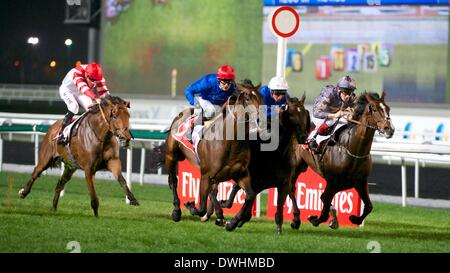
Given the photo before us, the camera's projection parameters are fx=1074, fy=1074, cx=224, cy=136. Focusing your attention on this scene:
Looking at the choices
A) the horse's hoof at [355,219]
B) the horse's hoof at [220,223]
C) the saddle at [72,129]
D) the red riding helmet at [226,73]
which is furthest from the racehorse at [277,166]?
the saddle at [72,129]

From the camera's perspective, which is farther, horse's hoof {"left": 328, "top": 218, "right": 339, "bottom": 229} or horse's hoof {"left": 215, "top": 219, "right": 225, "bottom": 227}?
horse's hoof {"left": 328, "top": 218, "right": 339, "bottom": 229}

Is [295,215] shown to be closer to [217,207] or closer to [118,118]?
[217,207]

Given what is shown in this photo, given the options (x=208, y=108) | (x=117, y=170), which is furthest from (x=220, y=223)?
(x=117, y=170)

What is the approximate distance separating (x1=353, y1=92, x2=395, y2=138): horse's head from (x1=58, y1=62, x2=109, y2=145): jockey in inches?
95.9

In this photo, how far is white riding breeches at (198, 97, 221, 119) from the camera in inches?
364

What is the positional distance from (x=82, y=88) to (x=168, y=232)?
225cm

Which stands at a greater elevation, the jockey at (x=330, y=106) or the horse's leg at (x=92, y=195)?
the jockey at (x=330, y=106)

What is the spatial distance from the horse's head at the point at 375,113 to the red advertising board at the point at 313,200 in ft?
3.28

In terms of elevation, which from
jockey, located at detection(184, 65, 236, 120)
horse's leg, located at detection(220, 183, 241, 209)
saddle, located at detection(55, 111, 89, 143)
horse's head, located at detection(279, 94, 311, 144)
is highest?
jockey, located at detection(184, 65, 236, 120)

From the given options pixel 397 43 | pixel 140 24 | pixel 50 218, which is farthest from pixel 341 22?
pixel 50 218

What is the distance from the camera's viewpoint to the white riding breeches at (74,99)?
10773 mm

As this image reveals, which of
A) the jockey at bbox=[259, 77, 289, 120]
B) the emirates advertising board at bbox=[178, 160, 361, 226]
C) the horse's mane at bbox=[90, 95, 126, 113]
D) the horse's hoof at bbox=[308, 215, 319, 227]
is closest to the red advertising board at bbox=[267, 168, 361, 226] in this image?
the emirates advertising board at bbox=[178, 160, 361, 226]

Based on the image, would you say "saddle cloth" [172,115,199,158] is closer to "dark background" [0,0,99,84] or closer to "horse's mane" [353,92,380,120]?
"horse's mane" [353,92,380,120]

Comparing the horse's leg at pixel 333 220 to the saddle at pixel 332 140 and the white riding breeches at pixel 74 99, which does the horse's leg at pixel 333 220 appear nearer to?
the saddle at pixel 332 140
